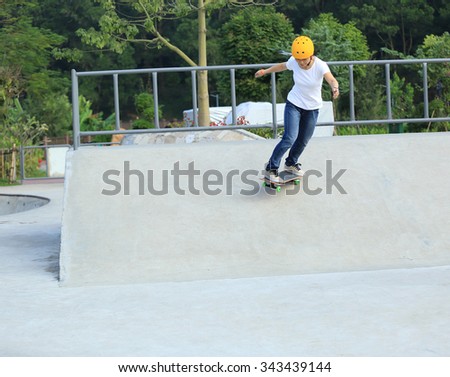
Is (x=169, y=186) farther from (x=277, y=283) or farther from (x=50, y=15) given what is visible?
(x=50, y=15)

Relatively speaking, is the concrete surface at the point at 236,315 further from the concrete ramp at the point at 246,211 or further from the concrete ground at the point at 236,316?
the concrete ramp at the point at 246,211

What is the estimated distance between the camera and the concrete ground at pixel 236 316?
5.54m

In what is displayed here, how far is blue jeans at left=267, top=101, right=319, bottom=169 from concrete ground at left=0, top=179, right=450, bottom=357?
1643mm

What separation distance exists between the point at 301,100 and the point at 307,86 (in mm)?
159

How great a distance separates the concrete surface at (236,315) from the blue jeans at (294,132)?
1282 millimetres

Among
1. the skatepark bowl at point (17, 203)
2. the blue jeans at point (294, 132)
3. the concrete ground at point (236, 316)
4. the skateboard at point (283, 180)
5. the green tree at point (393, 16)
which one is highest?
the green tree at point (393, 16)

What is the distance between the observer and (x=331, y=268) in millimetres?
8320

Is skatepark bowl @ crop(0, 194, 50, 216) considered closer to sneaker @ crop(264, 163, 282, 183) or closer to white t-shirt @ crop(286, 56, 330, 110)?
sneaker @ crop(264, 163, 282, 183)

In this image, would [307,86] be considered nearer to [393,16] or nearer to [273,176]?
[273,176]

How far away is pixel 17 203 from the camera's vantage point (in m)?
19.5

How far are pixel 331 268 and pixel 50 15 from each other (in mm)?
65020

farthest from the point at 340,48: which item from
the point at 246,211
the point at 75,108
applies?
the point at 246,211

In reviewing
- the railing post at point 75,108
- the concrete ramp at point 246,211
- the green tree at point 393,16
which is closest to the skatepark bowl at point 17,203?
the railing post at point 75,108

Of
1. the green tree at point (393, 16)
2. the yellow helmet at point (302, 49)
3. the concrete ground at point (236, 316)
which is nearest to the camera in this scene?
the concrete ground at point (236, 316)
